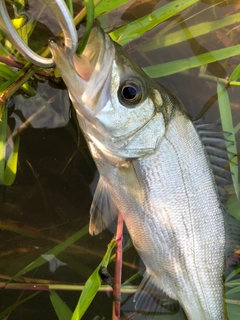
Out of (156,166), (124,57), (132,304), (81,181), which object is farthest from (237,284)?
(124,57)

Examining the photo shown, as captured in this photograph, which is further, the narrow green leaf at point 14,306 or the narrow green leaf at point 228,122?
the narrow green leaf at point 14,306

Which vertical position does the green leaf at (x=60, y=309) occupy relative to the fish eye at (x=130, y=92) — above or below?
below

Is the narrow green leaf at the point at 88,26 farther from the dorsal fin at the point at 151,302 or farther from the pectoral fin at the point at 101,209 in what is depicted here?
the dorsal fin at the point at 151,302

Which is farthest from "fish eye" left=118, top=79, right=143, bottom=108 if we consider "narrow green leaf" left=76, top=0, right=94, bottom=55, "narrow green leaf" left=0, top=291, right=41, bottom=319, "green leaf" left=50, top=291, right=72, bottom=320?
"narrow green leaf" left=0, top=291, right=41, bottom=319

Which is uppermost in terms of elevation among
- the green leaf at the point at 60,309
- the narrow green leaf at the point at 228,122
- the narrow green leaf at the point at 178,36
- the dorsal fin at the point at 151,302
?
the narrow green leaf at the point at 178,36

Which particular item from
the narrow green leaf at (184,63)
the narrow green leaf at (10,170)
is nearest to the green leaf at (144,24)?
the narrow green leaf at (184,63)

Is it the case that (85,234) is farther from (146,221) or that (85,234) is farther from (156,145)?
(156,145)

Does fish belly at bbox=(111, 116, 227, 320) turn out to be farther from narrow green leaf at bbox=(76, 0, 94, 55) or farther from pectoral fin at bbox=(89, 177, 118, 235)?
narrow green leaf at bbox=(76, 0, 94, 55)
